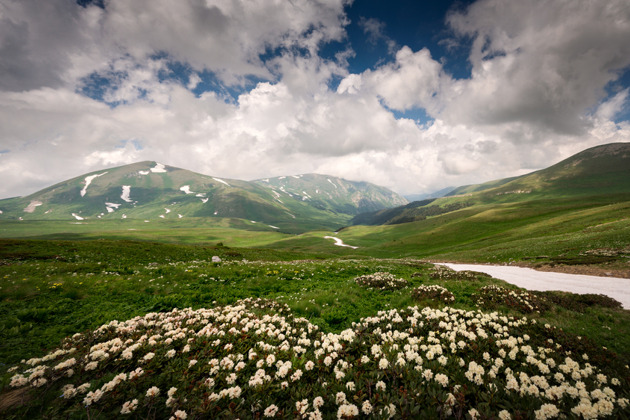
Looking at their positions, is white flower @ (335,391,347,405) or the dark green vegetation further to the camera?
the dark green vegetation

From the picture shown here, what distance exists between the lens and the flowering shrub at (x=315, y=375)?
Answer: 423 centimetres

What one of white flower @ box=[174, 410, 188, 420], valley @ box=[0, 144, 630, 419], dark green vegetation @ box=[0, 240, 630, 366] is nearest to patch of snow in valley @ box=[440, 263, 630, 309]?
dark green vegetation @ box=[0, 240, 630, 366]

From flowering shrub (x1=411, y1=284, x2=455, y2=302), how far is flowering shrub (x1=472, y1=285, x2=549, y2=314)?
1247 millimetres

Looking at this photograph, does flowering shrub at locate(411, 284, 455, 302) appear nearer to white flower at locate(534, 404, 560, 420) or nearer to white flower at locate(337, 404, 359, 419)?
white flower at locate(534, 404, 560, 420)

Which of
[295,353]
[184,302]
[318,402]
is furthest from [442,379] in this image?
[184,302]

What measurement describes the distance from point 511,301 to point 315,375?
10.8 m

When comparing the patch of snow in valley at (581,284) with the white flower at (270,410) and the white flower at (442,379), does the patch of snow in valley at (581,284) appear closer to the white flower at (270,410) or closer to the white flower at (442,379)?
the white flower at (442,379)

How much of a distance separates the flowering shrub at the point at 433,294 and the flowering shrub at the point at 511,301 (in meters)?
1.25

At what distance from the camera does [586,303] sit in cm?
1155

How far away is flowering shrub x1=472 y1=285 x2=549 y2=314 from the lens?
397 inches

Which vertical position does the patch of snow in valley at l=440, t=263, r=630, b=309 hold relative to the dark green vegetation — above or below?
below

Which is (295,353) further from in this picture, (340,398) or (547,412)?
(547,412)

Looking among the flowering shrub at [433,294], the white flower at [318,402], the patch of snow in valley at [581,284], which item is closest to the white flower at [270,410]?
the white flower at [318,402]

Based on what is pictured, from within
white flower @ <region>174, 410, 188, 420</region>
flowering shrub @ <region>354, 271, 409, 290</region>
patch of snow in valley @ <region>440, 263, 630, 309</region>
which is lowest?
patch of snow in valley @ <region>440, 263, 630, 309</region>
